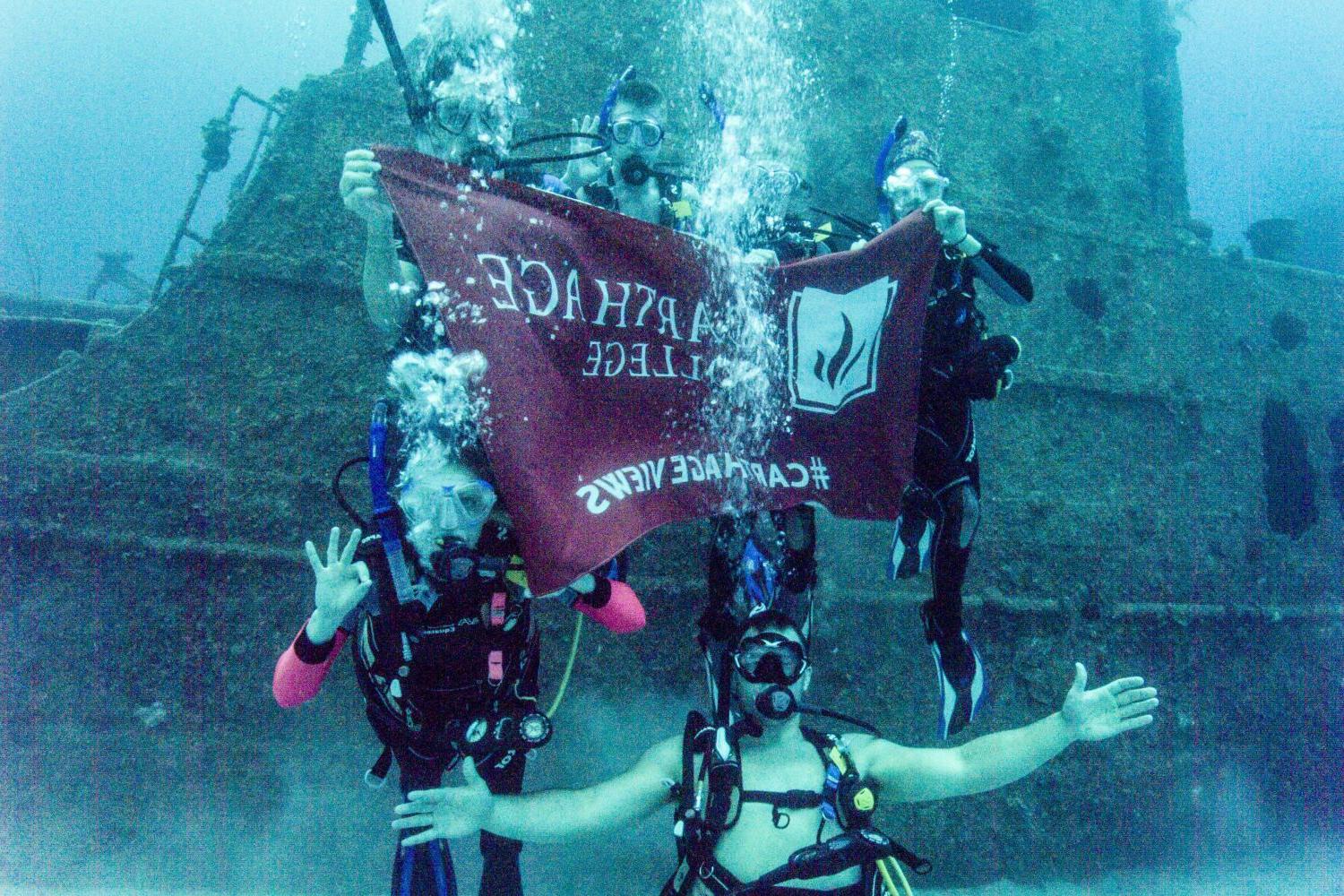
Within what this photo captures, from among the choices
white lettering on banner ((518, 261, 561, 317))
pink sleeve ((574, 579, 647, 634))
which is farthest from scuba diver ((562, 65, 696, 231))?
pink sleeve ((574, 579, 647, 634))

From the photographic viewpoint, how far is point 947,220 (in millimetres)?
3043

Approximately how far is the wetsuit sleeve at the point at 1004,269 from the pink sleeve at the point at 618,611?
2.27 meters

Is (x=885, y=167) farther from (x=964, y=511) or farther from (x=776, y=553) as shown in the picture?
(x=776, y=553)

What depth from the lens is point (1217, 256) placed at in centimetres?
638

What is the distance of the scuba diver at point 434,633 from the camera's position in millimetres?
2531

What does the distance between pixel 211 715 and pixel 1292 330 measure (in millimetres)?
9226

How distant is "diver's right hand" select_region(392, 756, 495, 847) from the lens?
210 cm

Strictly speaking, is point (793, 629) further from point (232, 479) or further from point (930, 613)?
point (232, 479)

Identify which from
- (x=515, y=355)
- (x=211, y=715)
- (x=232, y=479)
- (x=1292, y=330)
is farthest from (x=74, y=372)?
(x=1292, y=330)

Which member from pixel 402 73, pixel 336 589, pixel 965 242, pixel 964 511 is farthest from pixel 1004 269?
pixel 336 589

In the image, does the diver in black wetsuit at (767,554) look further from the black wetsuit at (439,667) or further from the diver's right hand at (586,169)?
the black wetsuit at (439,667)

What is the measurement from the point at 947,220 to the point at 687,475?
1.63 meters

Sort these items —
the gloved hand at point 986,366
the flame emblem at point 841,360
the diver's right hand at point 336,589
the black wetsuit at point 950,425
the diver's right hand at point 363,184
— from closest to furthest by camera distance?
the diver's right hand at point 336,589
the diver's right hand at point 363,184
the flame emblem at point 841,360
the gloved hand at point 986,366
the black wetsuit at point 950,425

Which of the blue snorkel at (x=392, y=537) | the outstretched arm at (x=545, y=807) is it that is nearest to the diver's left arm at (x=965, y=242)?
the outstretched arm at (x=545, y=807)
